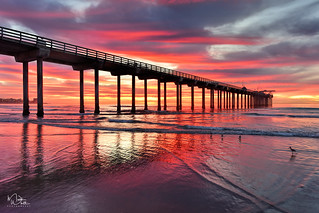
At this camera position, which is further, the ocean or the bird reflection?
the bird reflection

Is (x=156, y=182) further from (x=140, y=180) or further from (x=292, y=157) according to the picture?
(x=292, y=157)

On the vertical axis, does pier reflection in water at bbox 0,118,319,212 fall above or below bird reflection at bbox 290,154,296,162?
above

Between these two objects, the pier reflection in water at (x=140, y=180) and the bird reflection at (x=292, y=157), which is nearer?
the pier reflection in water at (x=140, y=180)

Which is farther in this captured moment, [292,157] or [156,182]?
[292,157]

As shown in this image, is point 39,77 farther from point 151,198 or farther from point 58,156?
point 151,198

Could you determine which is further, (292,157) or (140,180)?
(292,157)

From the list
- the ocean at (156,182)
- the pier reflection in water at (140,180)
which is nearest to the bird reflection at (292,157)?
the ocean at (156,182)

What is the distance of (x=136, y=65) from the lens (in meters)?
30.0

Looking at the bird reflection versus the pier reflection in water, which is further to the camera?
the bird reflection

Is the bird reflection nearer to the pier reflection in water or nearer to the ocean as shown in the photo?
the ocean

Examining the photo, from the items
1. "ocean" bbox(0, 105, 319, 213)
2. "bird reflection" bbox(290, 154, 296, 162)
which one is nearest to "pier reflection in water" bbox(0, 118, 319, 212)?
"ocean" bbox(0, 105, 319, 213)

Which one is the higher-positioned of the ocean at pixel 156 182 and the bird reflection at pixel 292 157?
the ocean at pixel 156 182

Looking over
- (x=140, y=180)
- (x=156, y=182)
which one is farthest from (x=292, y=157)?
(x=140, y=180)

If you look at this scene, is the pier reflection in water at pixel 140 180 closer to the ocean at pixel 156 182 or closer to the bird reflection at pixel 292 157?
the ocean at pixel 156 182
